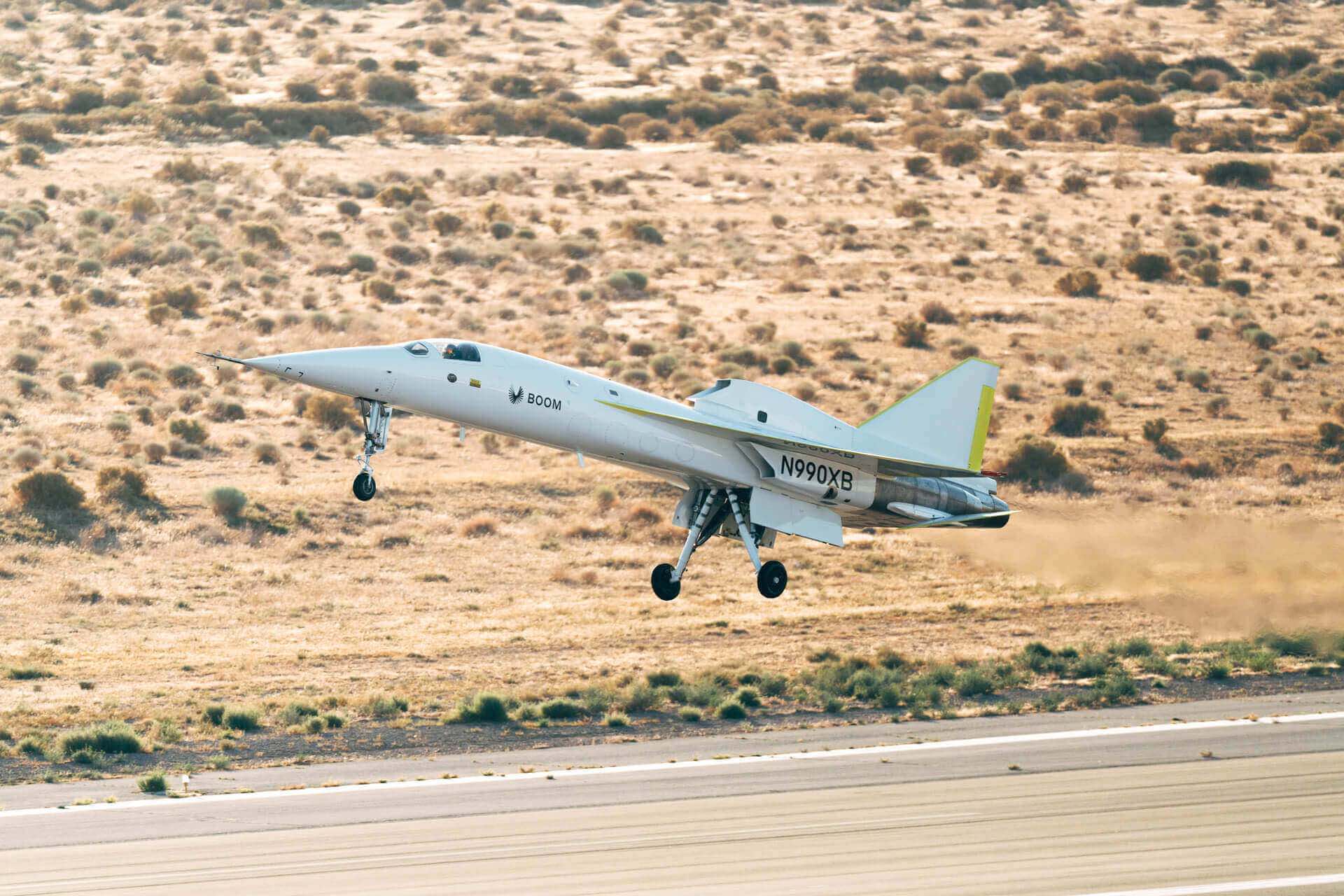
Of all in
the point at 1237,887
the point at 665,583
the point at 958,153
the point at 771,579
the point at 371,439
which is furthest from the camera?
the point at 958,153

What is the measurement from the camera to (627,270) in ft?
235

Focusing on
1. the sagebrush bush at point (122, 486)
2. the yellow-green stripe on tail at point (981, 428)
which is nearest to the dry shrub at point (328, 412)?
the sagebrush bush at point (122, 486)

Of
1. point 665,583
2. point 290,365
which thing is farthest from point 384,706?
point 290,365

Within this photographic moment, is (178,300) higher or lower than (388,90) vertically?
lower

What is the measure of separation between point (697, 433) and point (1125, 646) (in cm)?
1357

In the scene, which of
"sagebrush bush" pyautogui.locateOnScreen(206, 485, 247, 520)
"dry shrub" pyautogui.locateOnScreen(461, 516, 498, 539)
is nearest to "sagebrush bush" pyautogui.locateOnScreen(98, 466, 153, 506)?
"sagebrush bush" pyautogui.locateOnScreen(206, 485, 247, 520)

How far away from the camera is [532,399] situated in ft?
96.2

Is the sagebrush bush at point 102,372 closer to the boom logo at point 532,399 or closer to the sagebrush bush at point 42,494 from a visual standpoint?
the sagebrush bush at point 42,494

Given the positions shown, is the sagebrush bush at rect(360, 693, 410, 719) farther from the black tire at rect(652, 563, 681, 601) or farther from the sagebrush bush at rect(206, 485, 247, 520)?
the sagebrush bush at rect(206, 485, 247, 520)

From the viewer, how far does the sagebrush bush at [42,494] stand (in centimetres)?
4450

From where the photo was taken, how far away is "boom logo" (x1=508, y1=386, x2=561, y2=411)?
29078 millimetres

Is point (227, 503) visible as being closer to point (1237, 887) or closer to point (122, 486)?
point (122, 486)

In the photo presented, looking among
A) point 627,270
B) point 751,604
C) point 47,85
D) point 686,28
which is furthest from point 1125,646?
point 686,28

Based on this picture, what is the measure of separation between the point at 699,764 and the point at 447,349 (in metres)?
8.55
